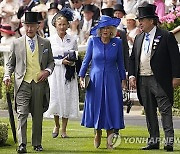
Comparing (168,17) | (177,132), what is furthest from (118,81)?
(168,17)

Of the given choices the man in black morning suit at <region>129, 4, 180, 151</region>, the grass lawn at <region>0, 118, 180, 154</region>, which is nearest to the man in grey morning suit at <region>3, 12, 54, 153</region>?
the grass lawn at <region>0, 118, 180, 154</region>

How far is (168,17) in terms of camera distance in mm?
19609

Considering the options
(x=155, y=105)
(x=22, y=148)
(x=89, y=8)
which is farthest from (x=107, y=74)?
(x=89, y=8)

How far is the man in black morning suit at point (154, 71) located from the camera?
1251 centimetres

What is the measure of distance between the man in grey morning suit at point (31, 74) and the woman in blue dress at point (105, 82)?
730 mm

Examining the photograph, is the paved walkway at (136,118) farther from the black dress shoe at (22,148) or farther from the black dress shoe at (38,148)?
the black dress shoe at (22,148)

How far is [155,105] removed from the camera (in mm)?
12766

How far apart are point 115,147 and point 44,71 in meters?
1.65

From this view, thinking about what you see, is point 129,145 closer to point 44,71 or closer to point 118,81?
point 118,81

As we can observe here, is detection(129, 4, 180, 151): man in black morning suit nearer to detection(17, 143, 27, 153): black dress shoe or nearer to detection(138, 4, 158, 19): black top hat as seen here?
detection(138, 4, 158, 19): black top hat

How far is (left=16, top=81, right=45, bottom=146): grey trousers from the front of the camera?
40.4ft

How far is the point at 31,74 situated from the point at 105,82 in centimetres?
119

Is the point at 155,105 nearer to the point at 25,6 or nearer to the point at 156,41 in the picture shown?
the point at 156,41

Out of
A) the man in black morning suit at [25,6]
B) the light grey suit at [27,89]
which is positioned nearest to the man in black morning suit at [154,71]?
the light grey suit at [27,89]
